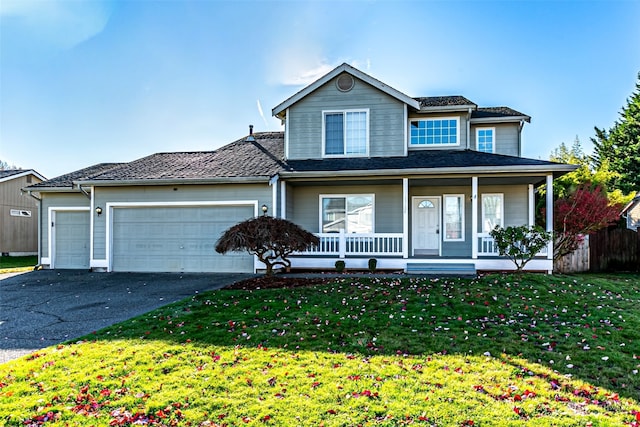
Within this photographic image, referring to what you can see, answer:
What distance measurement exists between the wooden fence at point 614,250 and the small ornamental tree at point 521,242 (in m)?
4.57

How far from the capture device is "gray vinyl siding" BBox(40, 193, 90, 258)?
48.7 ft

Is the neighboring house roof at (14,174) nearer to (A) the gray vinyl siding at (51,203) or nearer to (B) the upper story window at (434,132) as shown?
(A) the gray vinyl siding at (51,203)

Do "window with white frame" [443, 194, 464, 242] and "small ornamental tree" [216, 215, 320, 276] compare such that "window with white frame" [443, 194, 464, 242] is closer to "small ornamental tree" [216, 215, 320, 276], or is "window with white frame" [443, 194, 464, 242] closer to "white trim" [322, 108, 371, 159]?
"white trim" [322, 108, 371, 159]

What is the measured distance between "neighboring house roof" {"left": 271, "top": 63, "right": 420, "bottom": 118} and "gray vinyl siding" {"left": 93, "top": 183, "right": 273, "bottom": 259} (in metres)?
3.46

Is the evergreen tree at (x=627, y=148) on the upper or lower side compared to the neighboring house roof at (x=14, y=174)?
upper

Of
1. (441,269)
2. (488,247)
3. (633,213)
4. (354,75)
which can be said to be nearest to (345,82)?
(354,75)

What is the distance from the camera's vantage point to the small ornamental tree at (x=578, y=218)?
41.9ft

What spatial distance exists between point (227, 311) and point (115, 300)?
3.26m

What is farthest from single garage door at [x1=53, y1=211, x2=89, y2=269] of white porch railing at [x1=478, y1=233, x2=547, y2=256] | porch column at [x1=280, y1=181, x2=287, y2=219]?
white porch railing at [x1=478, y1=233, x2=547, y2=256]

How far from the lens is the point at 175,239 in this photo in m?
13.0

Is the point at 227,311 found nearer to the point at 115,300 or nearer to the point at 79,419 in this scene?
the point at 115,300

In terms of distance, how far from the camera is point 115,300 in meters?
8.62

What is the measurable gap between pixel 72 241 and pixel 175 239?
16.9 ft

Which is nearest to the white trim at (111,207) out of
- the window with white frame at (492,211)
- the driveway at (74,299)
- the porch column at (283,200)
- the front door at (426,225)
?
the driveway at (74,299)
